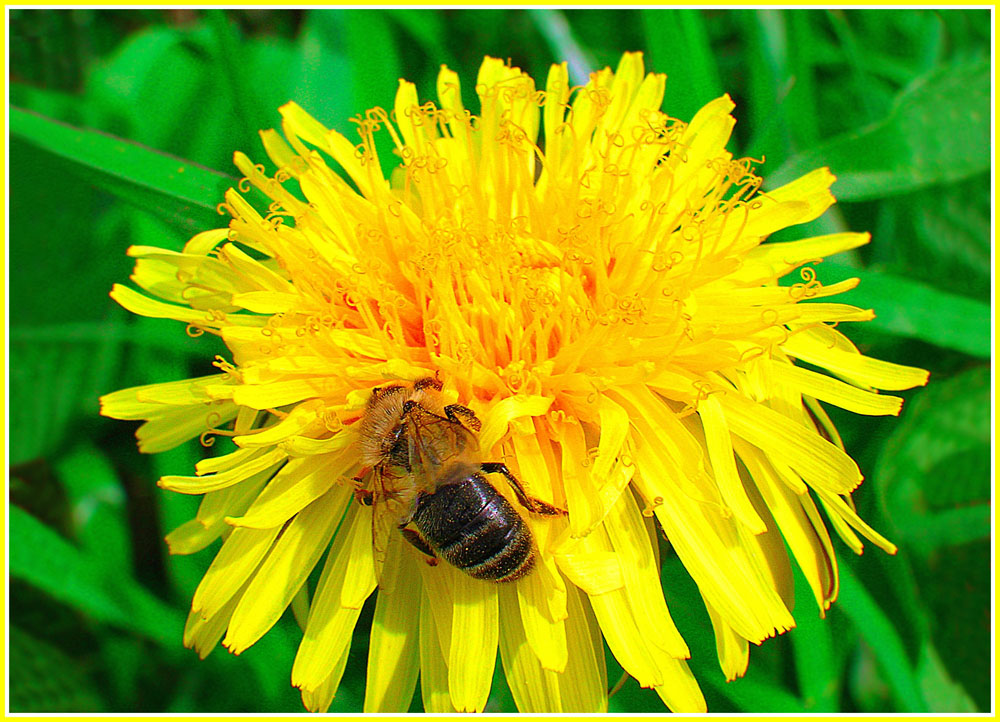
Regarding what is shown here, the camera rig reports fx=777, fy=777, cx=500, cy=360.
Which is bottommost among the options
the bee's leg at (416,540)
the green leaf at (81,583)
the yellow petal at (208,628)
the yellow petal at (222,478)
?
the green leaf at (81,583)

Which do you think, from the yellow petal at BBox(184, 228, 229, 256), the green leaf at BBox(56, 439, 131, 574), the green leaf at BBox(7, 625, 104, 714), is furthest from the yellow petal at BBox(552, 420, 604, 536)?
the green leaf at BBox(7, 625, 104, 714)

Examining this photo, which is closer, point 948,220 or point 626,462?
point 626,462

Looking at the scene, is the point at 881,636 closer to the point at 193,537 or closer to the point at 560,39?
the point at 193,537

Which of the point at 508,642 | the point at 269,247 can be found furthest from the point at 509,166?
the point at 508,642

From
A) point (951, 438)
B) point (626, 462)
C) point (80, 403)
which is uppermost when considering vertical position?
point (626, 462)

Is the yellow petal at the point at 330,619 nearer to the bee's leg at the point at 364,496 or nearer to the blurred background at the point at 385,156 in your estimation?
the bee's leg at the point at 364,496

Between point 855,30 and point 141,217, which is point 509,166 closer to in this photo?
point 141,217

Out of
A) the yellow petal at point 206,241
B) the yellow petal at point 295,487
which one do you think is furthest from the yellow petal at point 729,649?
the yellow petal at point 206,241

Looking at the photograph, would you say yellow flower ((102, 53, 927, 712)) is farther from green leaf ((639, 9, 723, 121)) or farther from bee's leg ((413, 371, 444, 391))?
green leaf ((639, 9, 723, 121))
